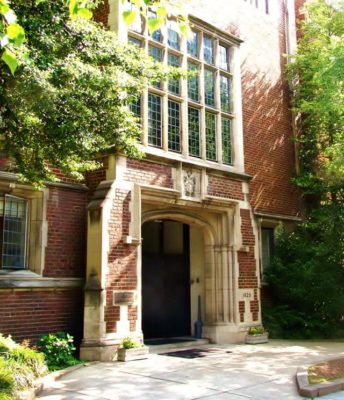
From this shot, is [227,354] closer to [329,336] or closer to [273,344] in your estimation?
[273,344]

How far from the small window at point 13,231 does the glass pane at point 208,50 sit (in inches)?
250

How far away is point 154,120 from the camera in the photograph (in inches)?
472

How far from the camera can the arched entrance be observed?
13.1 metres

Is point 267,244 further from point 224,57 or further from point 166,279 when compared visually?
point 224,57

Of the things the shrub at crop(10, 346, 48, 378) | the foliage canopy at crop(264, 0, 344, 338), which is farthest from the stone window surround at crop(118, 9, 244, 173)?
the shrub at crop(10, 346, 48, 378)

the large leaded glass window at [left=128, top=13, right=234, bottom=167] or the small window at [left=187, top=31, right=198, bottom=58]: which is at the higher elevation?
the small window at [left=187, top=31, right=198, bottom=58]

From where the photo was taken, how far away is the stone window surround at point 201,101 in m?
11.6

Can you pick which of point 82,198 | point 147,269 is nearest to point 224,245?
point 147,269

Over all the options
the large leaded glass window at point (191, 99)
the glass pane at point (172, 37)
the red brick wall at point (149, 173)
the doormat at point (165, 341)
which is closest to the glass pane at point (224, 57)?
the large leaded glass window at point (191, 99)

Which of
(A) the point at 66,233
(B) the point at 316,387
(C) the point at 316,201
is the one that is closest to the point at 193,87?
(A) the point at 66,233

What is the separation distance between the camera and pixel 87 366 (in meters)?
9.06

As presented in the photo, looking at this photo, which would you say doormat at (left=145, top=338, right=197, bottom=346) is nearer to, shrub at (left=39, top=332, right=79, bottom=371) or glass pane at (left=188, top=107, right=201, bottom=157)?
shrub at (left=39, top=332, right=79, bottom=371)

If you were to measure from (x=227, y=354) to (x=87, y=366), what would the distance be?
3.06 m

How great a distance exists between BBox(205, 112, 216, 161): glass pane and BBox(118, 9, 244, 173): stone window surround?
0.10 metres
